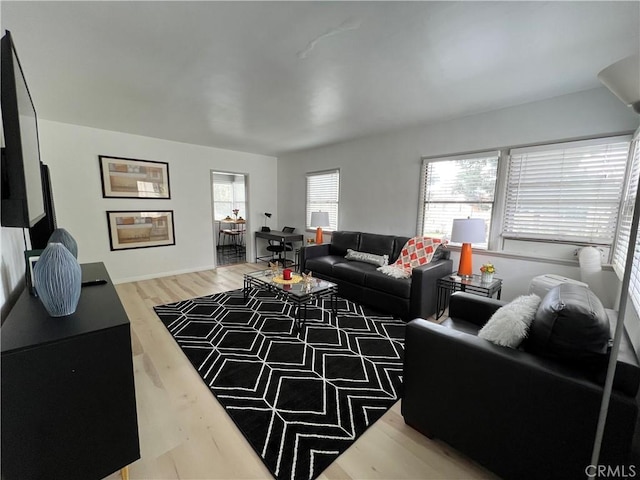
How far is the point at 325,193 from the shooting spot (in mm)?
5117

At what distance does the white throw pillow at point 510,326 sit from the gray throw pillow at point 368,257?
2.28 meters

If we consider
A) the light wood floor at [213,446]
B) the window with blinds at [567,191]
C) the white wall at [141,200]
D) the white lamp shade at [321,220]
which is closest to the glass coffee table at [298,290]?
the light wood floor at [213,446]

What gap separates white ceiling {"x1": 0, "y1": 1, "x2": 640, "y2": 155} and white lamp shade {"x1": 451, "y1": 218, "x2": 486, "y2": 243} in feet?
4.14

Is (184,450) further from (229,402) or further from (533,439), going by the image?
(533,439)

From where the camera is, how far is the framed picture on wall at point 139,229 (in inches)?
164

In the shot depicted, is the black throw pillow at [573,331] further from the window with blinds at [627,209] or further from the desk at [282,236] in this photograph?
the desk at [282,236]

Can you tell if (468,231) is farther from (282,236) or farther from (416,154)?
(282,236)

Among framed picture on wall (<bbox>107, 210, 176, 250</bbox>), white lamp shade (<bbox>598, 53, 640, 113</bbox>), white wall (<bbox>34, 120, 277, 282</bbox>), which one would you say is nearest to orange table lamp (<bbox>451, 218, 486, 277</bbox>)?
white lamp shade (<bbox>598, 53, 640, 113</bbox>)

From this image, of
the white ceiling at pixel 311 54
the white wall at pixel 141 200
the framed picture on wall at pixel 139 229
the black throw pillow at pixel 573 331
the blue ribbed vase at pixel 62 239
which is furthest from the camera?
the framed picture on wall at pixel 139 229

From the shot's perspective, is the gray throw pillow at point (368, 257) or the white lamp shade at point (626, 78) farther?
the gray throw pillow at point (368, 257)

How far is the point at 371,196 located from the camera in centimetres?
430

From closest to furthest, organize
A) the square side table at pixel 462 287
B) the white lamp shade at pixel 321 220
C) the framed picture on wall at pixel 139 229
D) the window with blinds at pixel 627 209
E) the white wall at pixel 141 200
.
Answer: the window with blinds at pixel 627 209
the square side table at pixel 462 287
the white wall at pixel 141 200
the framed picture on wall at pixel 139 229
the white lamp shade at pixel 321 220

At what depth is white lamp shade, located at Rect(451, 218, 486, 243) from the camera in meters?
2.80

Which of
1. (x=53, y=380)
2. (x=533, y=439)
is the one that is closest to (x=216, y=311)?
(x=53, y=380)
